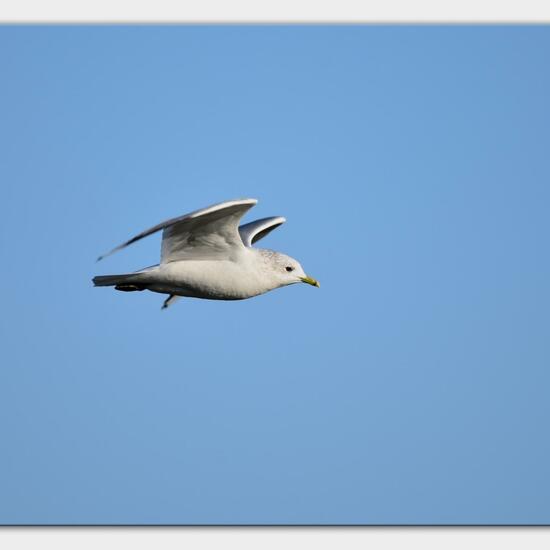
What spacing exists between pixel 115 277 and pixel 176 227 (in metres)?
0.69

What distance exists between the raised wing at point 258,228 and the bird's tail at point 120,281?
1.18 m

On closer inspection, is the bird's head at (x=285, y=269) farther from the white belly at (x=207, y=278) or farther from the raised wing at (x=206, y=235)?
the raised wing at (x=206, y=235)

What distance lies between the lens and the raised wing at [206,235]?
27.3ft

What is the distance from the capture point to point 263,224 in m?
10.1

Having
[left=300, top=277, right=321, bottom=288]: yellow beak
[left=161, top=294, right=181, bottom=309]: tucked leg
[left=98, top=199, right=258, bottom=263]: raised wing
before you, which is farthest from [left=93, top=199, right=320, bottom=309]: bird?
[left=161, top=294, right=181, bottom=309]: tucked leg

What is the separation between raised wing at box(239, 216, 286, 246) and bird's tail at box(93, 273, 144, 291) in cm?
118

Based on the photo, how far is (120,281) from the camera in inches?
347

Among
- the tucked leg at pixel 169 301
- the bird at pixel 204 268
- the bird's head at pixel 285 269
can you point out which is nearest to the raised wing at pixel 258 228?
the bird's head at pixel 285 269

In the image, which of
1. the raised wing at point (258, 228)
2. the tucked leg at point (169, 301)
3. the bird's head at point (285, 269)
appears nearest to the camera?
the bird's head at point (285, 269)

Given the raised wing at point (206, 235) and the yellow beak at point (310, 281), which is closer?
the raised wing at point (206, 235)

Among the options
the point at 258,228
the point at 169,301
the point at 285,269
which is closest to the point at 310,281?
the point at 285,269

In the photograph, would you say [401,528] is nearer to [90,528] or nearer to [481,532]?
[481,532]
